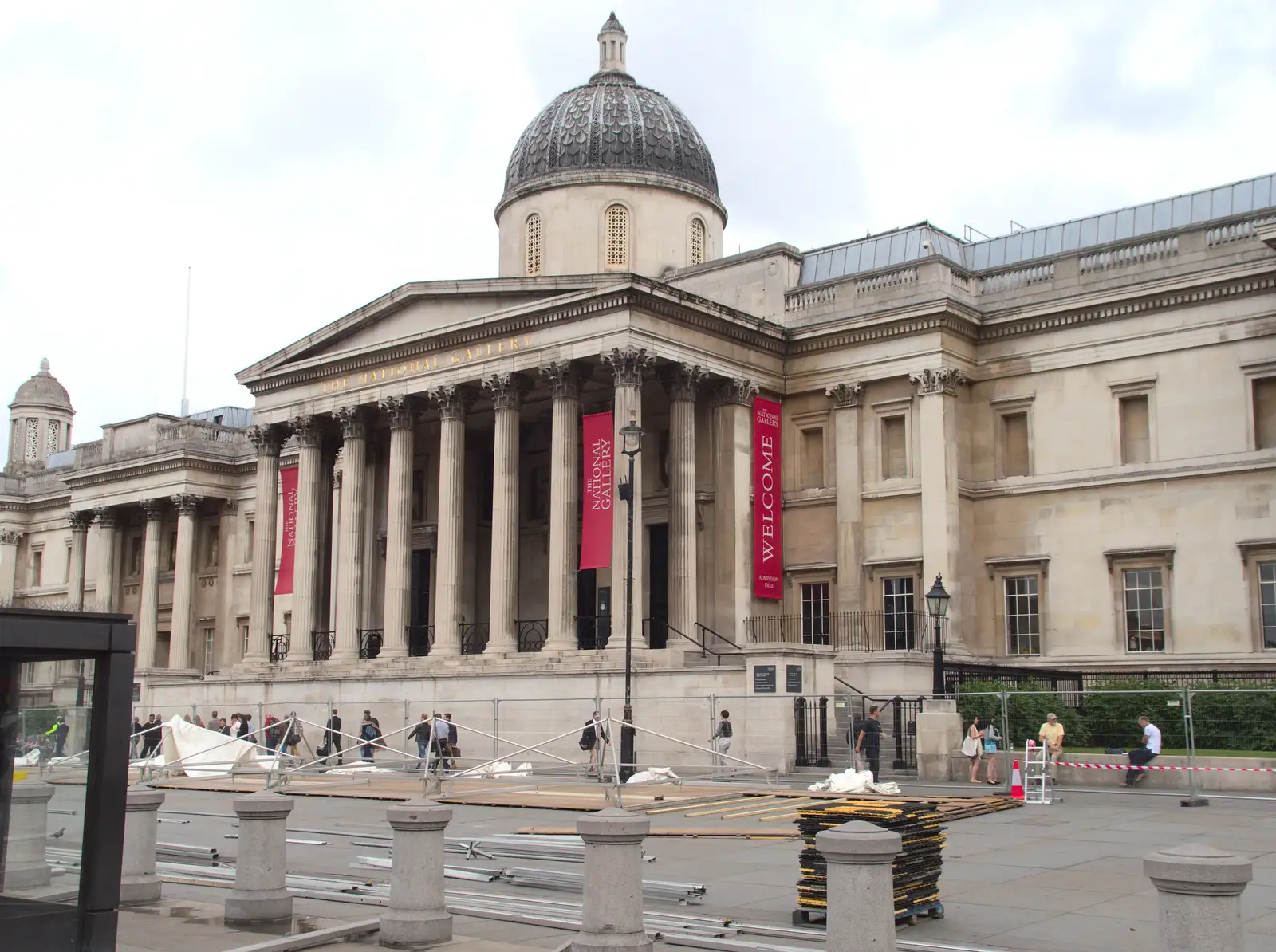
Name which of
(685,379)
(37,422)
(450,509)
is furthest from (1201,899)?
(37,422)

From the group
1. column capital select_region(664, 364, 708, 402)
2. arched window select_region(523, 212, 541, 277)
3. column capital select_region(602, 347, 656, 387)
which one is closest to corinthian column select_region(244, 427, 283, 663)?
arched window select_region(523, 212, 541, 277)

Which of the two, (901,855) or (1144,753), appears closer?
(901,855)

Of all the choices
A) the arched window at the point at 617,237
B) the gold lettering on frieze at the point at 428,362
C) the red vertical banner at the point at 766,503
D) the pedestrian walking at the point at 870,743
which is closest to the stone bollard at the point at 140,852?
the pedestrian walking at the point at 870,743

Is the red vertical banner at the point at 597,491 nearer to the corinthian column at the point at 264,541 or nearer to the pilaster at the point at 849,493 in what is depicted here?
the pilaster at the point at 849,493

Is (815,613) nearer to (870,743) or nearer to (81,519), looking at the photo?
(870,743)

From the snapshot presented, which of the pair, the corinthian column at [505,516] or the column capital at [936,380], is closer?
the column capital at [936,380]

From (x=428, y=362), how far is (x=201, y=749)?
14.0 metres

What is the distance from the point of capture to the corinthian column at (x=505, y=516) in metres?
38.8

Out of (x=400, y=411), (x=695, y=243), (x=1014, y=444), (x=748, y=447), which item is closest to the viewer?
(x=1014, y=444)

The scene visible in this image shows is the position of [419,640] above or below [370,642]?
above

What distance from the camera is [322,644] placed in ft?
149

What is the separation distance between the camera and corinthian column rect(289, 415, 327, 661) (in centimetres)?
4438

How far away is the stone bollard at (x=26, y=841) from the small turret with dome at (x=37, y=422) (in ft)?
247

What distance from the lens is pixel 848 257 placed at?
144 ft
